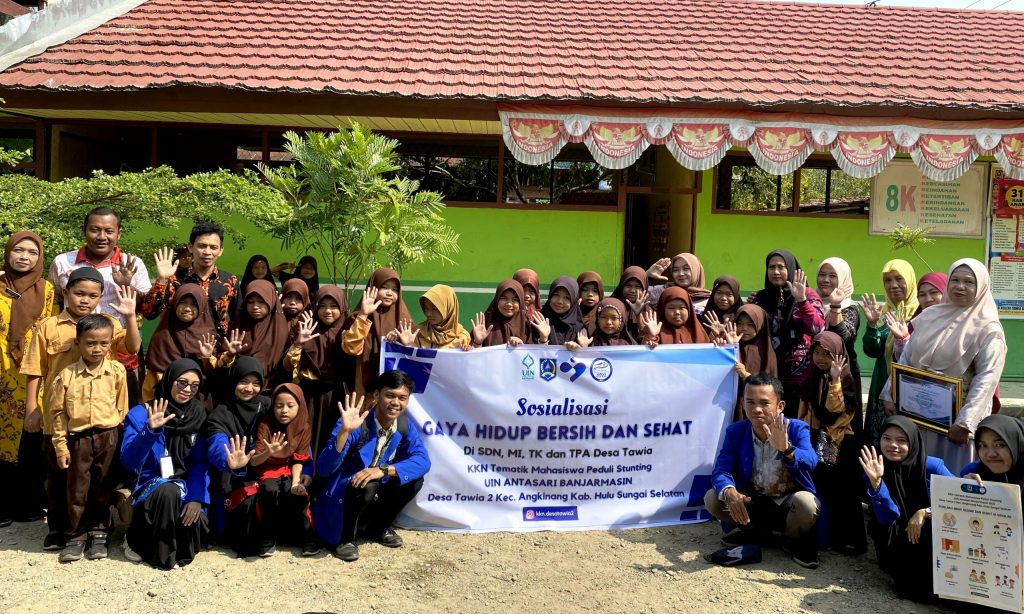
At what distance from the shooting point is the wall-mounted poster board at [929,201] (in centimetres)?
830

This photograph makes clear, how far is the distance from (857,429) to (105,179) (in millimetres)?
4883

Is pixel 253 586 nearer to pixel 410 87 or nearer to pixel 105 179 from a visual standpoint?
pixel 105 179

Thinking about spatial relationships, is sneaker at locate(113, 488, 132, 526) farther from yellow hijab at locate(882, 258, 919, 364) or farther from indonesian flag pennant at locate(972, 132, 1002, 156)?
indonesian flag pennant at locate(972, 132, 1002, 156)

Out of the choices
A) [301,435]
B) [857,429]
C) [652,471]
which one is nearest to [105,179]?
[301,435]

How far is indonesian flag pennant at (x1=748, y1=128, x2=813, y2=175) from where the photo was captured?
7375mm

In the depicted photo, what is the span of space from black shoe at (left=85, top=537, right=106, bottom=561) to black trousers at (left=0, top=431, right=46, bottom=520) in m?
0.59

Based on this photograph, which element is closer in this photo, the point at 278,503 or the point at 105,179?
the point at 278,503

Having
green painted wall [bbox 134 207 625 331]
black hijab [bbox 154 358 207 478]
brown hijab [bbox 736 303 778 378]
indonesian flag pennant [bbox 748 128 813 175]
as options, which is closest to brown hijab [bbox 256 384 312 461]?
black hijab [bbox 154 358 207 478]

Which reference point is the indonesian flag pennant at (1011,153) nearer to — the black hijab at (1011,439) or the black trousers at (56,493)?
the black hijab at (1011,439)

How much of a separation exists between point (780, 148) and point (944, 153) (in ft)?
4.96

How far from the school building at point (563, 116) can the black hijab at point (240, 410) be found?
3.69 meters

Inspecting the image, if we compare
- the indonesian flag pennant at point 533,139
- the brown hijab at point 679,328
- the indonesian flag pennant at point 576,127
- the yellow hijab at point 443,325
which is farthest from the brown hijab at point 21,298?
the indonesian flag pennant at point 576,127

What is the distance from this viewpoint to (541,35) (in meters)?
9.15

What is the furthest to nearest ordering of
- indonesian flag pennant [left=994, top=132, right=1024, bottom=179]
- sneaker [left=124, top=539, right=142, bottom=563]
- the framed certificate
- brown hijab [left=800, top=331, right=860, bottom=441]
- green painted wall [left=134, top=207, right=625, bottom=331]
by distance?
green painted wall [left=134, top=207, right=625, bottom=331] < indonesian flag pennant [left=994, top=132, right=1024, bottom=179] < brown hijab [left=800, top=331, right=860, bottom=441] < the framed certificate < sneaker [left=124, top=539, right=142, bottom=563]
